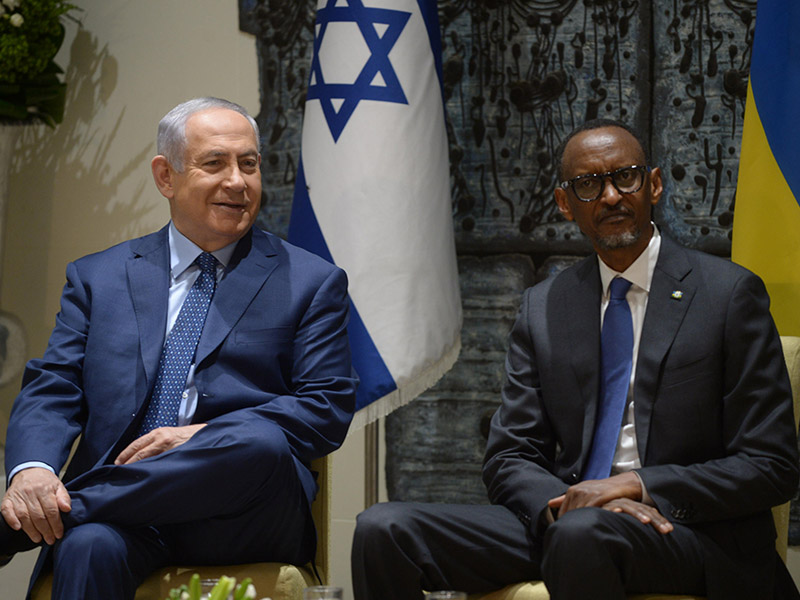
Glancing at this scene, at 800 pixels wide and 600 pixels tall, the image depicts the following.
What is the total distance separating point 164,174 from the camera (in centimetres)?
265

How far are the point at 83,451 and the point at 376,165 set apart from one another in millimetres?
1306

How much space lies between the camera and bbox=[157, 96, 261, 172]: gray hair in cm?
258

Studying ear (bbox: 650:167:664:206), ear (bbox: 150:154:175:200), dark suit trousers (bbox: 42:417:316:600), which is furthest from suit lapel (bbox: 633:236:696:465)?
ear (bbox: 150:154:175:200)

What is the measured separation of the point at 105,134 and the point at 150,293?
173cm

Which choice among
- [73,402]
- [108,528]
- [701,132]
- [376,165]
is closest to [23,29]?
[376,165]

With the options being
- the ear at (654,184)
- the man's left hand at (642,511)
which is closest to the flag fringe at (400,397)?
the ear at (654,184)

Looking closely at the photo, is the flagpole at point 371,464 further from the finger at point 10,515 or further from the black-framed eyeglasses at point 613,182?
the finger at point 10,515

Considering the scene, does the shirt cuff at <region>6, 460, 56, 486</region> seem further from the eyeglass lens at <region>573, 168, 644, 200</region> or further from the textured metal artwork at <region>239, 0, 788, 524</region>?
the textured metal artwork at <region>239, 0, 788, 524</region>

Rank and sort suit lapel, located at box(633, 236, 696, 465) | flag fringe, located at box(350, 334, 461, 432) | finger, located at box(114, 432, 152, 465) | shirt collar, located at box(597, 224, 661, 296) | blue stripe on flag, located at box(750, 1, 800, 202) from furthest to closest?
flag fringe, located at box(350, 334, 461, 432)
blue stripe on flag, located at box(750, 1, 800, 202)
shirt collar, located at box(597, 224, 661, 296)
suit lapel, located at box(633, 236, 696, 465)
finger, located at box(114, 432, 152, 465)

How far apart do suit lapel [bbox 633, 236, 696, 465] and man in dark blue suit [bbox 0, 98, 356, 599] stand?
2.29 ft

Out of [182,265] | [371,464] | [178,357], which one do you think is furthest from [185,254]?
[371,464]

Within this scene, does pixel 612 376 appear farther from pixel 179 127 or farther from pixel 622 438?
pixel 179 127

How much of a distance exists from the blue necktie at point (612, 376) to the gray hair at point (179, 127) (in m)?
1.03

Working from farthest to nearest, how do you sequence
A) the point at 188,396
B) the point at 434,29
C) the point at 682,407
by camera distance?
the point at 434,29, the point at 188,396, the point at 682,407
